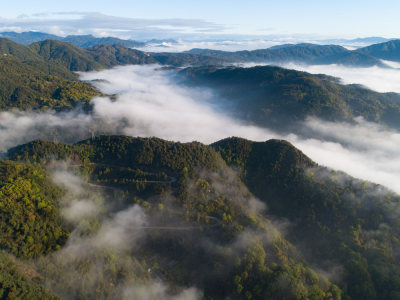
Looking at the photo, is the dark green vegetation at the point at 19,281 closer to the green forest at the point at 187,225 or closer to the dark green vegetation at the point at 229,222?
the green forest at the point at 187,225

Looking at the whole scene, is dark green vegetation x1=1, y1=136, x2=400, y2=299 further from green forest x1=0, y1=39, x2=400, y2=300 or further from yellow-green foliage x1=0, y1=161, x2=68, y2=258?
yellow-green foliage x1=0, y1=161, x2=68, y2=258

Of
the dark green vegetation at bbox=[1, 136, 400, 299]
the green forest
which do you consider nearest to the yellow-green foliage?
the green forest

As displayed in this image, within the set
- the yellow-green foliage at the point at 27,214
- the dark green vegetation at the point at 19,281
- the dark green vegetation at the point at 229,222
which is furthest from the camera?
the dark green vegetation at the point at 229,222

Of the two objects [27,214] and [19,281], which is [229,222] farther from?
[27,214]

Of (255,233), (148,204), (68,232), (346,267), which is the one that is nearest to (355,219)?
(346,267)

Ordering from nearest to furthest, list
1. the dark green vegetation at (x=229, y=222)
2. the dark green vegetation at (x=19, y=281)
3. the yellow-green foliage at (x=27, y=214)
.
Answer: the dark green vegetation at (x=19, y=281)
the yellow-green foliage at (x=27, y=214)
the dark green vegetation at (x=229, y=222)

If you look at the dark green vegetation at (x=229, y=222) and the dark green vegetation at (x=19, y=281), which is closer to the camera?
the dark green vegetation at (x=19, y=281)

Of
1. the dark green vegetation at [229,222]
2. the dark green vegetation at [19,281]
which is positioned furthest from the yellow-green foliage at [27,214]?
the dark green vegetation at [19,281]

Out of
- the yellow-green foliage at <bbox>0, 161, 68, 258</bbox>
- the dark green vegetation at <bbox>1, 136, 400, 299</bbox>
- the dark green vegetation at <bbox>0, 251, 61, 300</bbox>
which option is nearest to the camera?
the dark green vegetation at <bbox>0, 251, 61, 300</bbox>

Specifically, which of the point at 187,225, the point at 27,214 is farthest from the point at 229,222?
the point at 27,214

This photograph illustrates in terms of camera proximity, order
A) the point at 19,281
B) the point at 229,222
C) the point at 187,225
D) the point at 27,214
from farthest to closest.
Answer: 1. the point at 229,222
2. the point at 187,225
3. the point at 27,214
4. the point at 19,281
